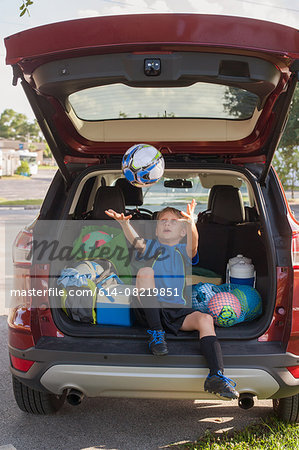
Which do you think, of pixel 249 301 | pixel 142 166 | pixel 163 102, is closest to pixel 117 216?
pixel 142 166

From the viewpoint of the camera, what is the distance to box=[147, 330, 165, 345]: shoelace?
2992 millimetres

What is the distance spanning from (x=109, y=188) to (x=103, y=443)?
1895mm

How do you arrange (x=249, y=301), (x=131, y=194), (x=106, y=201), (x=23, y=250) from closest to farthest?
(x=23, y=250), (x=249, y=301), (x=106, y=201), (x=131, y=194)

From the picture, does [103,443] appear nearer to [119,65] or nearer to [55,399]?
[55,399]

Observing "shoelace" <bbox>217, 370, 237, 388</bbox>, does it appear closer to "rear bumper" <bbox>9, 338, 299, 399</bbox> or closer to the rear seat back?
"rear bumper" <bbox>9, 338, 299, 399</bbox>

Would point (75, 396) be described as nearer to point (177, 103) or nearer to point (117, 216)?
point (117, 216)

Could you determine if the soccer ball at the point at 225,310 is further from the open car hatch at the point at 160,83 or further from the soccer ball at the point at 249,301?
the open car hatch at the point at 160,83

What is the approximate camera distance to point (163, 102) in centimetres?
341

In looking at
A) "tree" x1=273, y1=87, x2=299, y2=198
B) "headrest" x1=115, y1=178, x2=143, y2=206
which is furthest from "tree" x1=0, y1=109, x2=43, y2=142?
"headrest" x1=115, y1=178, x2=143, y2=206

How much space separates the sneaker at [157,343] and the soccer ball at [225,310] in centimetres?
41

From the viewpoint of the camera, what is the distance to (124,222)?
3520mm

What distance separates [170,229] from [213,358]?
101 cm

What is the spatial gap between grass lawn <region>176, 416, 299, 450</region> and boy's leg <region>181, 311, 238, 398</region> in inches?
18.2

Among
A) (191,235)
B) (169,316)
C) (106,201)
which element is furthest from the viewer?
(106,201)
